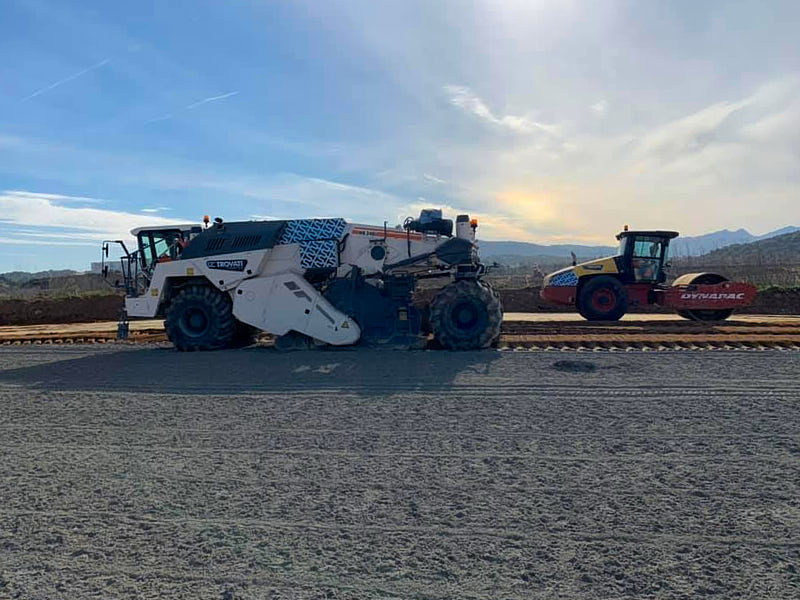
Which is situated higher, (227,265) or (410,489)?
(227,265)

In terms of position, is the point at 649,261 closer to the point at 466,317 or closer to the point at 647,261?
the point at 647,261

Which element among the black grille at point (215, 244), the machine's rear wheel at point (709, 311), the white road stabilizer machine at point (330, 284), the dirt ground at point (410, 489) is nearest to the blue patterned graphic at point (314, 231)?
the white road stabilizer machine at point (330, 284)

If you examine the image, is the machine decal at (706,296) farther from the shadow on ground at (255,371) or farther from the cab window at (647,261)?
the shadow on ground at (255,371)

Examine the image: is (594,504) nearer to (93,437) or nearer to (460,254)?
(93,437)

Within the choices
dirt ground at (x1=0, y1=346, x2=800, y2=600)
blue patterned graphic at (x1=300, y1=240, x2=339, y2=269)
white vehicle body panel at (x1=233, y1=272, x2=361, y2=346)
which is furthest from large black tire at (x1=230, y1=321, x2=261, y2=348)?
dirt ground at (x1=0, y1=346, x2=800, y2=600)

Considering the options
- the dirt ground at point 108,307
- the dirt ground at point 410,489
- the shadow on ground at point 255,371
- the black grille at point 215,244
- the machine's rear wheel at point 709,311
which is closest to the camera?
the dirt ground at point 410,489

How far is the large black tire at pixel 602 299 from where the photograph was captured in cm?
1568

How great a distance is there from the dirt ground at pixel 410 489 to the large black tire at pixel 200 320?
3.84 metres

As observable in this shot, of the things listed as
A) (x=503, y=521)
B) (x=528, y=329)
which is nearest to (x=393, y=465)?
(x=503, y=521)

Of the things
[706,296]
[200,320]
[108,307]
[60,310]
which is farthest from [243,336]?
[60,310]

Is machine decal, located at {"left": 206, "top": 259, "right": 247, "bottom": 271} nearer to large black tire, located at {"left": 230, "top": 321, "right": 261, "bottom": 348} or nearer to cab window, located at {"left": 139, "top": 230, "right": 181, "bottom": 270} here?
large black tire, located at {"left": 230, "top": 321, "right": 261, "bottom": 348}

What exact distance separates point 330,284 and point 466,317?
275cm

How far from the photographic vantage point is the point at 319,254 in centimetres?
1134

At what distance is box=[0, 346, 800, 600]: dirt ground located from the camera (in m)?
3.02
